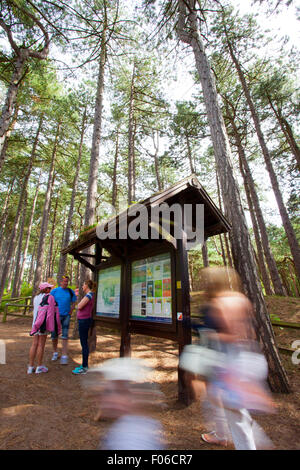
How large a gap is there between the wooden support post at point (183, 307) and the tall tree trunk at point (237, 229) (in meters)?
1.60

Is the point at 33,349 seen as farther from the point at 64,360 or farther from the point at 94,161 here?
the point at 94,161

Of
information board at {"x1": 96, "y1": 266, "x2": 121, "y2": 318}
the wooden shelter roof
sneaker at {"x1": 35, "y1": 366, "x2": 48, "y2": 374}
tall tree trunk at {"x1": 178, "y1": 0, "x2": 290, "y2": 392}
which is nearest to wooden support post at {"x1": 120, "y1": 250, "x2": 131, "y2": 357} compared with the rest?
information board at {"x1": 96, "y1": 266, "x2": 121, "y2": 318}

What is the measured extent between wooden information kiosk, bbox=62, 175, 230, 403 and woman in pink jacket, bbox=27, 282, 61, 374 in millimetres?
1277

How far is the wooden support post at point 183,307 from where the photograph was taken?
3.35m

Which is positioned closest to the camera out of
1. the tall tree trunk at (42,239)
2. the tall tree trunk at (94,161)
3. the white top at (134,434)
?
the white top at (134,434)

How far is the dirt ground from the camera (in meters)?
2.47

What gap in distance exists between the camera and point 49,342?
7289 mm

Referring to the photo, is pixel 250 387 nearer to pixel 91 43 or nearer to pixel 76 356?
pixel 76 356

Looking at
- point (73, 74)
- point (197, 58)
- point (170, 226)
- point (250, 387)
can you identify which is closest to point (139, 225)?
point (170, 226)

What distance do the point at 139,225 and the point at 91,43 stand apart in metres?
11.4

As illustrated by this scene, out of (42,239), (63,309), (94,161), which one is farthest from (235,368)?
(42,239)

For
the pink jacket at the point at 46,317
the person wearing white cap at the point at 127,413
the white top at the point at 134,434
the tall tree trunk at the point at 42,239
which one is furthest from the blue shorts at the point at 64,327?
the tall tree trunk at the point at 42,239

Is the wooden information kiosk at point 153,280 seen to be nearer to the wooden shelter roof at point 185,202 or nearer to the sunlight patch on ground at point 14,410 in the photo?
the wooden shelter roof at point 185,202

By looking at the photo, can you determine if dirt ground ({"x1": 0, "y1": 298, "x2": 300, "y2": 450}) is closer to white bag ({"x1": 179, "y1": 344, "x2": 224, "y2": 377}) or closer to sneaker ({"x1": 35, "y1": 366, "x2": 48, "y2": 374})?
sneaker ({"x1": 35, "y1": 366, "x2": 48, "y2": 374})
